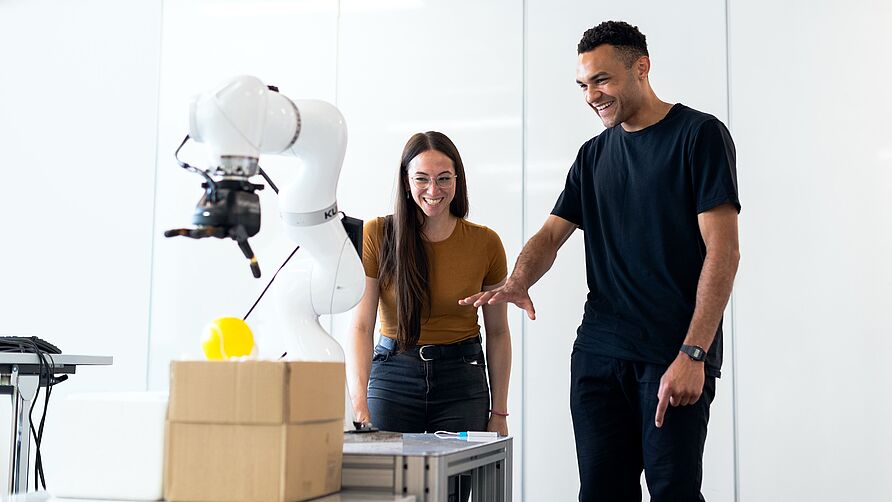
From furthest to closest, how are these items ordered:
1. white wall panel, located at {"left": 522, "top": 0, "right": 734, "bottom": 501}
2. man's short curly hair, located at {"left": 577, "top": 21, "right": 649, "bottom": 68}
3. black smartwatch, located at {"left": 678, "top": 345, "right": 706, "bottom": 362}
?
white wall panel, located at {"left": 522, "top": 0, "right": 734, "bottom": 501} → man's short curly hair, located at {"left": 577, "top": 21, "right": 649, "bottom": 68} → black smartwatch, located at {"left": 678, "top": 345, "right": 706, "bottom": 362}

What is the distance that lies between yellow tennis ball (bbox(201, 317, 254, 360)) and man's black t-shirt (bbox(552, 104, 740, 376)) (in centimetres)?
88

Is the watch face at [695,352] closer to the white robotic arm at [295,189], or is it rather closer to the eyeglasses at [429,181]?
the white robotic arm at [295,189]

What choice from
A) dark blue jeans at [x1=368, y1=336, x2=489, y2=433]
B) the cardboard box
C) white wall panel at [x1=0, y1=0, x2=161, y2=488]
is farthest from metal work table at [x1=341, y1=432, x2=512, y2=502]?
white wall panel at [x1=0, y1=0, x2=161, y2=488]

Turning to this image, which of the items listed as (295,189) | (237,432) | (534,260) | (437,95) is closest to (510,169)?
(437,95)

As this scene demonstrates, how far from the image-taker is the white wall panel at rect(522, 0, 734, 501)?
11.6ft

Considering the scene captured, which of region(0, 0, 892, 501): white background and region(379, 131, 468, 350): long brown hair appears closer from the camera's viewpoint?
region(379, 131, 468, 350): long brown hair

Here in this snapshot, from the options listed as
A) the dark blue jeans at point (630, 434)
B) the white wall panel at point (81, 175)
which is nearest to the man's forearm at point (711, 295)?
the dark blue jeans at point (630, 434)

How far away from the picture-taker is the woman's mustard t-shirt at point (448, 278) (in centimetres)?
246

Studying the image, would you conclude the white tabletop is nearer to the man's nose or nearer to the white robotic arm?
the white robotic arm

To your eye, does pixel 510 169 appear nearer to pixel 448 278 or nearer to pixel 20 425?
pixel 448 278

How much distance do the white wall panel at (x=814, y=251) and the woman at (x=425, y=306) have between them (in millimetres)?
1310

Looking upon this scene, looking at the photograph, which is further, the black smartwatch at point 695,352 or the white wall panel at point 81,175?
the white wall panel at point 81,175

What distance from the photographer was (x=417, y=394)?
2402 millimetres

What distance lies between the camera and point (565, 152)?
3635 mm
